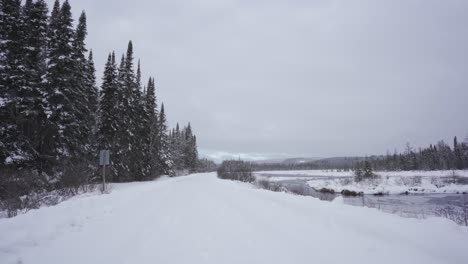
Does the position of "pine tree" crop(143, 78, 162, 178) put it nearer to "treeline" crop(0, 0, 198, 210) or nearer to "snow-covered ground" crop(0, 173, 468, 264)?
"treeline" crop(0, 0, 198, 210)

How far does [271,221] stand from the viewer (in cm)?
821

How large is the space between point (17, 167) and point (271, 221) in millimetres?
16128

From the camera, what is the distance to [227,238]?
6.27m

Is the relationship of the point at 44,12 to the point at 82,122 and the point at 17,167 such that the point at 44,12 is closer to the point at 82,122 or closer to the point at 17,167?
the point at 82,122

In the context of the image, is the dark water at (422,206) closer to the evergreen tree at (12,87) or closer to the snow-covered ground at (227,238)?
the snow-covered ground at (227,238)

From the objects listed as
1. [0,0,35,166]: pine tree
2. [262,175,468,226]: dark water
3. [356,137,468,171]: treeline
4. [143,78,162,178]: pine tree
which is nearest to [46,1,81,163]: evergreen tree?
[0,0,35,166]: pine tree

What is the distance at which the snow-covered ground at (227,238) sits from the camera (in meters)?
4.93

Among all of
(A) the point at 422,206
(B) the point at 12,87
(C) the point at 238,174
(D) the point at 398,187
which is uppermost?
(B) the point at 12,87

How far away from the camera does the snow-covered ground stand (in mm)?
4926

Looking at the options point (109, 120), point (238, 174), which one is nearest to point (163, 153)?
point (238, 174)

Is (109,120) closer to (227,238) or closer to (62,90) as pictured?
(62,90)

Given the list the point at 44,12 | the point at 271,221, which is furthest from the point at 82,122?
the point at 271,221

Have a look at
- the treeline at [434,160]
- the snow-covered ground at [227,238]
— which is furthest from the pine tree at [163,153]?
the treeline at [434,160]

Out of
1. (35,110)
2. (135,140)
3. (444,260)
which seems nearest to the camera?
(444,260)
